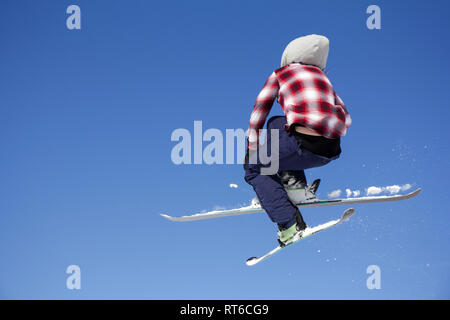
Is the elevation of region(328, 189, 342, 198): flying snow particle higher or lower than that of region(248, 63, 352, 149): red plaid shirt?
lower

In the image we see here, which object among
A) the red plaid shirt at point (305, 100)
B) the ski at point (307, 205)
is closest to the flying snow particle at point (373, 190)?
the ski at point (307, 205)

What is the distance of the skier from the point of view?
445 centimetres

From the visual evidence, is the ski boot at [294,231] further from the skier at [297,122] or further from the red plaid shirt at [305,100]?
the red plaid shirt at [305,100]

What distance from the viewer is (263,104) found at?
15.2 feet

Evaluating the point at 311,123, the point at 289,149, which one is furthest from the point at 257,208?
the point at 311,123

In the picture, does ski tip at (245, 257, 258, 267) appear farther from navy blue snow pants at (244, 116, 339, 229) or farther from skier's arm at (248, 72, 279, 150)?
skier's arm at (248, 72, 279, 150)

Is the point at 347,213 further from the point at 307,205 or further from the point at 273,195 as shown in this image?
the point at 273,195

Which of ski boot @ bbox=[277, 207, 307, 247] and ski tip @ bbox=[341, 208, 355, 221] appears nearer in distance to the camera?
ski tip @ bbox=[341, 208, 355, 221]

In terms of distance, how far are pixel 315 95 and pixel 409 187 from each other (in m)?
2.67

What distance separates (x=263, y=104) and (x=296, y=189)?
128cm

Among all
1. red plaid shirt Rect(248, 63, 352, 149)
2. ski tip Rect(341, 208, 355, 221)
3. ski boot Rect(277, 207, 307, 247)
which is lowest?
ski boot Rect(277, 207, 307, 247)

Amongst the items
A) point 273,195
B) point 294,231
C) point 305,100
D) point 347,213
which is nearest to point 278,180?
point 273,195

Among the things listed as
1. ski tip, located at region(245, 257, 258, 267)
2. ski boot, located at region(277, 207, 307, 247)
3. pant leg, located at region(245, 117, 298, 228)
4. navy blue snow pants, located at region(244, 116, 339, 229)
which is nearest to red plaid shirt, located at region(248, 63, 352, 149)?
navy blue snow pants, located at region(244, 116, 339, 229)

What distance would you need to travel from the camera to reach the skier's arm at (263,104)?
4.63 m
